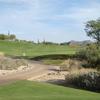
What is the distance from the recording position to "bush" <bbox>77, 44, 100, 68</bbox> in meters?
40.2

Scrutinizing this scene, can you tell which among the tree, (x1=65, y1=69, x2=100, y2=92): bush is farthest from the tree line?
(x1=65, y1=69, x2=100, y2=92): bush

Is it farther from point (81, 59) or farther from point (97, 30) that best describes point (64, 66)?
point (97, 30)

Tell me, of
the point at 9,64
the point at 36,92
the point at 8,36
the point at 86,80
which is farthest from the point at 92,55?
the point at 8,36

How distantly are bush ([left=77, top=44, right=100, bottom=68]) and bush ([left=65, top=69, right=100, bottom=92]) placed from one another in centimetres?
904

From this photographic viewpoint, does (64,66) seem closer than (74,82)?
No

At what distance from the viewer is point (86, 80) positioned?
29219 mm

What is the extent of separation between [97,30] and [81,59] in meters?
15.3

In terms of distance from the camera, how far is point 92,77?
29.0 m

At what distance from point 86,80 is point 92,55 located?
38.7 feet

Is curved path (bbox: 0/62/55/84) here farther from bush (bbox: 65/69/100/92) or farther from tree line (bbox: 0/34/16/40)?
tree line (bbox: 0/34/16/40)

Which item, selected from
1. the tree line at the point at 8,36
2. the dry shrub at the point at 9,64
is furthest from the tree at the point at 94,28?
the tree line at the point at 8,36

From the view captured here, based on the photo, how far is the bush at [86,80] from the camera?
28781 millimetres

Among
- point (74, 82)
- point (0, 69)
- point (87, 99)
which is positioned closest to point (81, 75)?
point (74, 82)

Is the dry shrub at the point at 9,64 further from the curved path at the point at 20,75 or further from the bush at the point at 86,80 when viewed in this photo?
the bush at the point at 86,80
